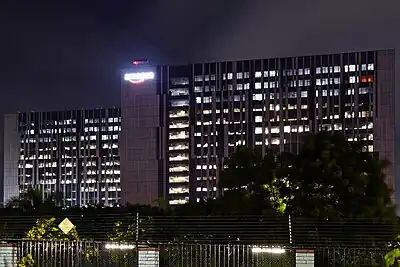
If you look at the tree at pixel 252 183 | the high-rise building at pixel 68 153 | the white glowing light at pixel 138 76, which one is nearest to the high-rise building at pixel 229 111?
the white glowing light at pixel 138 76

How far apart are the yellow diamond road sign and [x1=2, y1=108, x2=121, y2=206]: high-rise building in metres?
76.8

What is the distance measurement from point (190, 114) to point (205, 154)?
4.82 m

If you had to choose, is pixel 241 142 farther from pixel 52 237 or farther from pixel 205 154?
pixel 52 237

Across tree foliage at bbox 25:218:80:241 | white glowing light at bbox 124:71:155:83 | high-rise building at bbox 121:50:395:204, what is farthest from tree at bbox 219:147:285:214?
white glowing light at bbox 124:71:155:83

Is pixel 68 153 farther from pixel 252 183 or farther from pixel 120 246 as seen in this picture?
pixel 120 246

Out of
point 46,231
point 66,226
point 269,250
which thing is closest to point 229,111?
point 46,231

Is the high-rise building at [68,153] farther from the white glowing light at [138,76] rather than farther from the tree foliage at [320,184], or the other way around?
the tree foliage at [320,184]

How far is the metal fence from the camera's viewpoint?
39.3 ft

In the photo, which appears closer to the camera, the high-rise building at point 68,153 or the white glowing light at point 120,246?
the white glowing light at point 120,246

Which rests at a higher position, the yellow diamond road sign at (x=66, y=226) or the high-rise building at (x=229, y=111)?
the high-rise building at (x=229, y=111)

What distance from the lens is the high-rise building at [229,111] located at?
2805 inches

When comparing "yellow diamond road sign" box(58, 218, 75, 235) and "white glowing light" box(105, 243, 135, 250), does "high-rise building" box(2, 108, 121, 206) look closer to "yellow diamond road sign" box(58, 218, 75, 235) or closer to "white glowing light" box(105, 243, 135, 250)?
"yellow diamond road sign" box(58, 218, 75, 235)

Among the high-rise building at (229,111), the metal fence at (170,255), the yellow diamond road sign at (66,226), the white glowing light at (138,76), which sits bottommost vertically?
the metal fence at (170,255)

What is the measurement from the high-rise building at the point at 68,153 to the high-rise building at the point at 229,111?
16.6 metres
